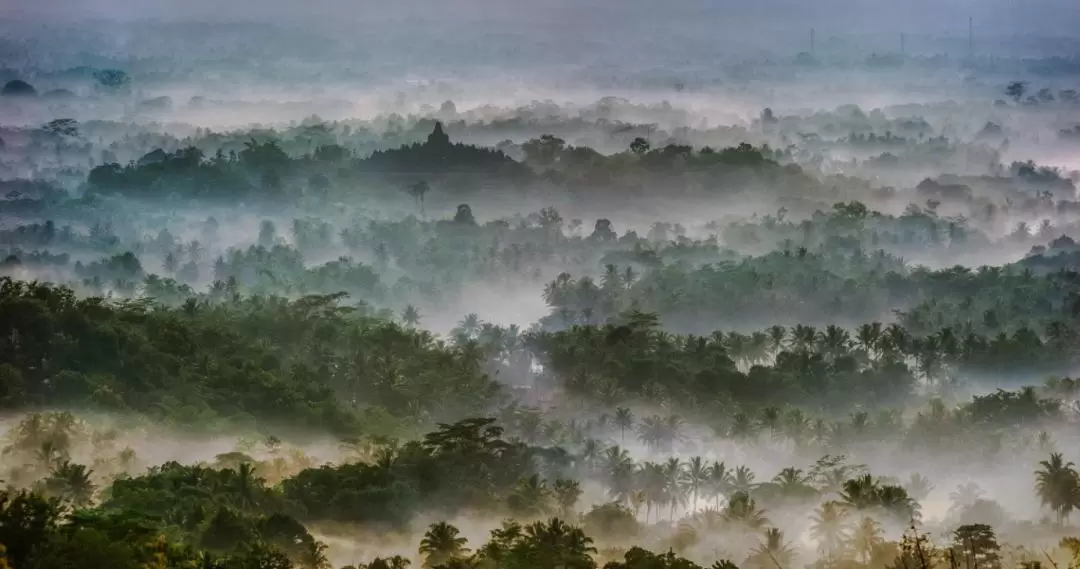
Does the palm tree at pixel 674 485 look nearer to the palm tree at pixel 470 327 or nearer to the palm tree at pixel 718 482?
the palm tree at pixel 718 482

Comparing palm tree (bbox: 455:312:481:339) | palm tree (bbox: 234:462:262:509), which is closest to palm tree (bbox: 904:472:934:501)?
palm tree (bbox: 234:462:262:509)

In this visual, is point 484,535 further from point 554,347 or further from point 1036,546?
point 554,347

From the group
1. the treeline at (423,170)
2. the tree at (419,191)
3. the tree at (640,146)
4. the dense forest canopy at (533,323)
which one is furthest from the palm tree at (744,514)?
the tree at (640,146)

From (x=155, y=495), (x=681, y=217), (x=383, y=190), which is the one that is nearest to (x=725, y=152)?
(x=681, y=217)

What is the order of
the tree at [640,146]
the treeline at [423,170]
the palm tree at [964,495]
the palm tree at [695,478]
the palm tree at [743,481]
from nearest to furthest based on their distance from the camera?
1. the palm tree at [743,481]
2. the palm tree at [964,495]
3. the palm tree at [695,478]
4. the treeline at [423,170]
5. the tree at [640,146]

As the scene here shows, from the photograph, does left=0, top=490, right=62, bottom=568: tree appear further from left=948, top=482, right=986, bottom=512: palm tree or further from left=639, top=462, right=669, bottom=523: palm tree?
left=948, top=482, right=986, bottom=512: palm tree
